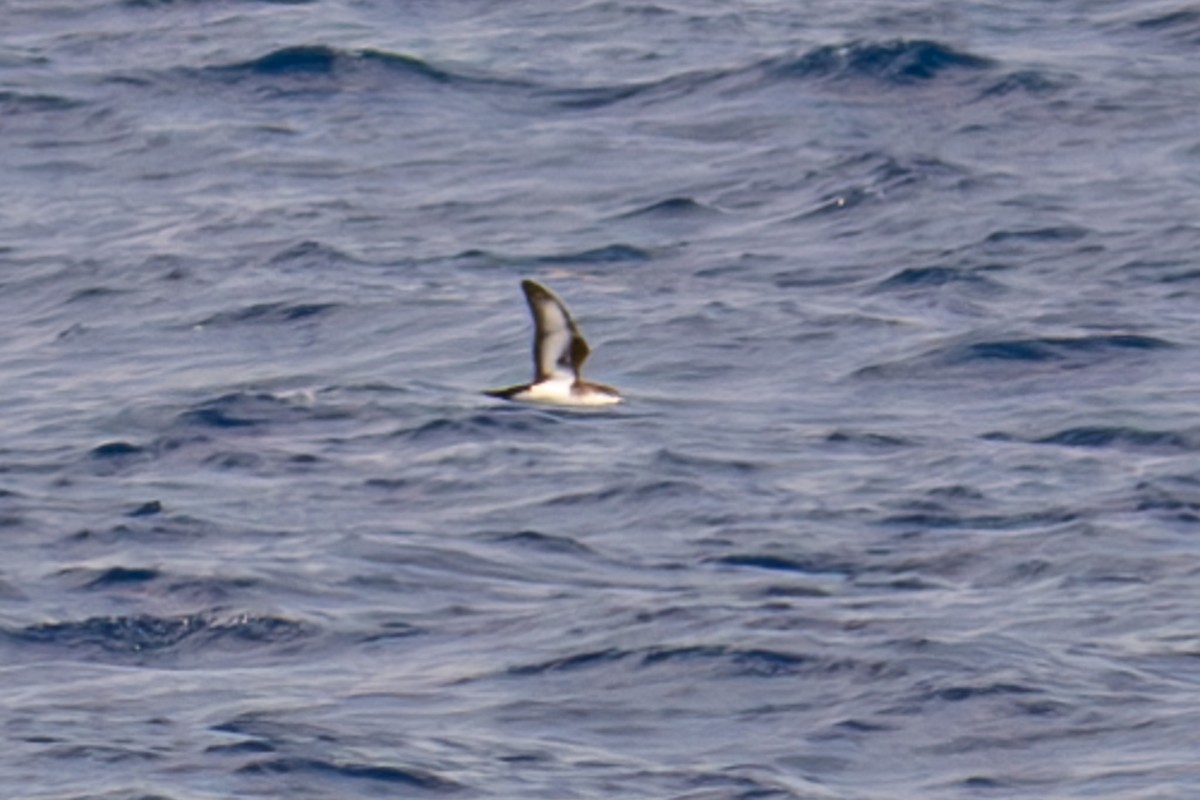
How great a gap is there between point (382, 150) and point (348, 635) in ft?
33.3

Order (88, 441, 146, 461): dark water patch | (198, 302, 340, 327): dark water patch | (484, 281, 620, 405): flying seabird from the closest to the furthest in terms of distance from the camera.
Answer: (484, 281, 620, 405): flying seabird, (88, 441, 146, 461): dark water patch, (198, 302, 340, 327): dark water patch

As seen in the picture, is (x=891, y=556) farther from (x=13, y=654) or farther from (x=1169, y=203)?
(x=1169, y=203)

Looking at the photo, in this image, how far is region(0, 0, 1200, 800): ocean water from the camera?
1725 cm

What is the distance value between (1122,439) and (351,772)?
649 cm

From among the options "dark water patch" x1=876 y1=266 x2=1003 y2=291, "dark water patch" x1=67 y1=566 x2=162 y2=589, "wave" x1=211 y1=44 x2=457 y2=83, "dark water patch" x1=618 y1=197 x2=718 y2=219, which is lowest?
"dark water patch" x1=67 y1=566 x2=162 y2=589

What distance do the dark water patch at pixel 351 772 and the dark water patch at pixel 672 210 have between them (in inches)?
376

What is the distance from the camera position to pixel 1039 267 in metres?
24.4

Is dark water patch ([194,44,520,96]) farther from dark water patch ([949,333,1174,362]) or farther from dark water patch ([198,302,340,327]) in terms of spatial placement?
dark water patch ([949,333,1174,362])

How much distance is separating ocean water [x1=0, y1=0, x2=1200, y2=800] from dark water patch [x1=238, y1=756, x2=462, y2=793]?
0.09 feet

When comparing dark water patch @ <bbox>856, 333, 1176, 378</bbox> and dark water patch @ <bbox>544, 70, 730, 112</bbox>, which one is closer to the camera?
dark water patch @ <bbox>856, 333, 1176, 378</bbox>

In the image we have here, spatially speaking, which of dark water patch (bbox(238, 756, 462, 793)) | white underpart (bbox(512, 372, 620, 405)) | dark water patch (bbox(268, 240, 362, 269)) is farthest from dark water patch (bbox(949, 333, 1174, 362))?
dark water patch (bbox(238, 756, 462, 793))

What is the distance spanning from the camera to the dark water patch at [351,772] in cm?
1628

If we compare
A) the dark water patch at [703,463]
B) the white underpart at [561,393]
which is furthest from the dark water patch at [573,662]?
the dark water patch at [703,463]

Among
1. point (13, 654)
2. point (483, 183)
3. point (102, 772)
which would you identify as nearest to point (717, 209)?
point (483, 183)
